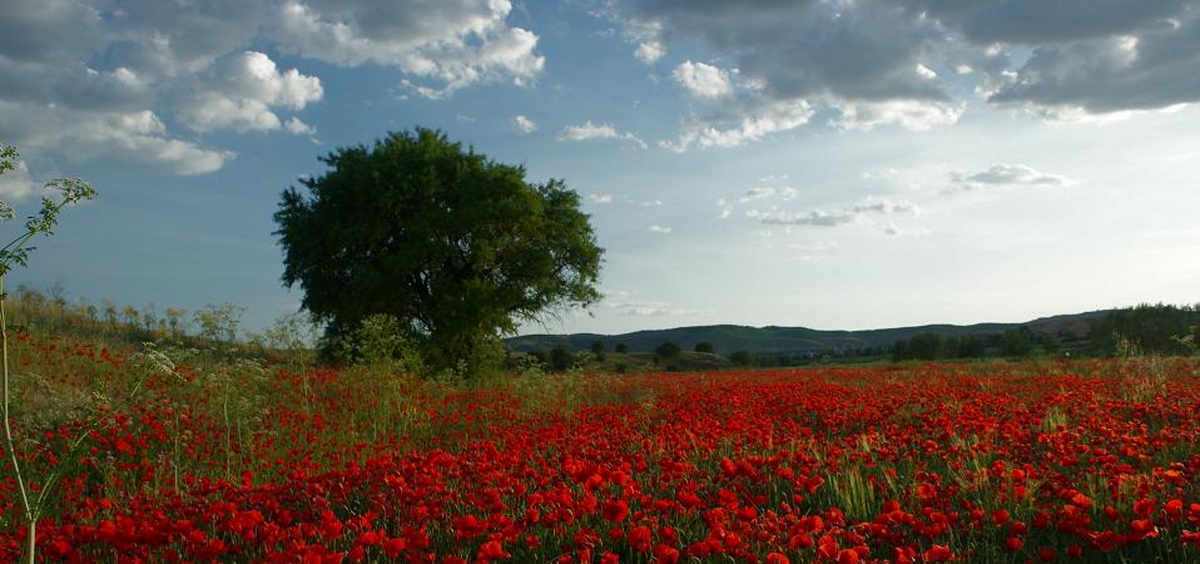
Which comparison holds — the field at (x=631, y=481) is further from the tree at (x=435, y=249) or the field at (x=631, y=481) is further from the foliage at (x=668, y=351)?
the foliage at (x=668, y=351)

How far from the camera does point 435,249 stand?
2312 centimetres

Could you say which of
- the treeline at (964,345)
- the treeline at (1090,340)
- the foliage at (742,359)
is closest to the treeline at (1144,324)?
the treeline at (1090,340)

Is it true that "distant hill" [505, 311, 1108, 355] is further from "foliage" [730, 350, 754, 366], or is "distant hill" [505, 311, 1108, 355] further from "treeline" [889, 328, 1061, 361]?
"treeline" [889, 328, 1061, 361]

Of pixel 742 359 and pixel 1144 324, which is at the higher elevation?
pixel 1144 324

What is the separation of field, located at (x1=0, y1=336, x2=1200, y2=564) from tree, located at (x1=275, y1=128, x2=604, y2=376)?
10929mm

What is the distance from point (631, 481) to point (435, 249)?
59.9 ft

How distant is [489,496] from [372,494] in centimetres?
141

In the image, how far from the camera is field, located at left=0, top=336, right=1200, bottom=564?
423 centimetres

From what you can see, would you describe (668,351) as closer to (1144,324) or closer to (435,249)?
(1144,324)

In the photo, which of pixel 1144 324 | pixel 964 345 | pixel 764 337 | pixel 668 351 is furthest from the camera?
pixel 764 337

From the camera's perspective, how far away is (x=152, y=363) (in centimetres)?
502

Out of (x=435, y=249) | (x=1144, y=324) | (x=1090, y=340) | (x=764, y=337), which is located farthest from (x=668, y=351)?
(x=764, y=337)

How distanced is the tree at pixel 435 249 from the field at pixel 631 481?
35.9 feet

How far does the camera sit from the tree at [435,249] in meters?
23.4
